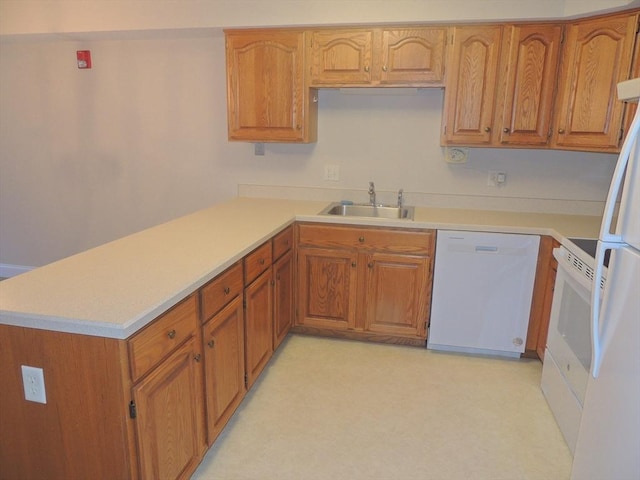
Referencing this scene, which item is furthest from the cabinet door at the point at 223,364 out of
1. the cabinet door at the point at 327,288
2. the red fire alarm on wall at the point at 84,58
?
the red fire alarm on wall at the point at 84,58

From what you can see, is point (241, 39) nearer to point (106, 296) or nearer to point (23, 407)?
point (106, 296)

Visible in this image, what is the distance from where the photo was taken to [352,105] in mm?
3244

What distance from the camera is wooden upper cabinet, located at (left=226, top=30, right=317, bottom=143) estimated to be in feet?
9.55

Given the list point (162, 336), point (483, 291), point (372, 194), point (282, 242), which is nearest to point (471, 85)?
point (372, 194)

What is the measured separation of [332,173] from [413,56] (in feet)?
3.27

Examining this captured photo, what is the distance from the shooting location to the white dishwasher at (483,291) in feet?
8.92

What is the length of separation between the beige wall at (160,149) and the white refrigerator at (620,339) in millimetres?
1814

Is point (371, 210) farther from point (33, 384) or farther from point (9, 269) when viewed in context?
point (9, 269)

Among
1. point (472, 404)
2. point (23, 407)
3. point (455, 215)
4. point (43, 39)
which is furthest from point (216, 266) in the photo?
point (43, 39)

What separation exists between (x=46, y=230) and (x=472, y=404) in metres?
3.72

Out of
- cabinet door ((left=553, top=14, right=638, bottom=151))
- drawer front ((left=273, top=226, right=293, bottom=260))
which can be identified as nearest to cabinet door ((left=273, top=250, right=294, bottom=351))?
drawer front ((left=273, top=226, right=293, bottom=260))

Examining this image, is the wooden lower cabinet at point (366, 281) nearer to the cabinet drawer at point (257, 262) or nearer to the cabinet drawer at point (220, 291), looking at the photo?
the cabinet drawer at point (257, 262)

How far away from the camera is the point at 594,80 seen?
2549 mm

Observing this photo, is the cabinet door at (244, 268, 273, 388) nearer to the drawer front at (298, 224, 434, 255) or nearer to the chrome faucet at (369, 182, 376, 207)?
the drawer front at (298, 224, 434, 255)
